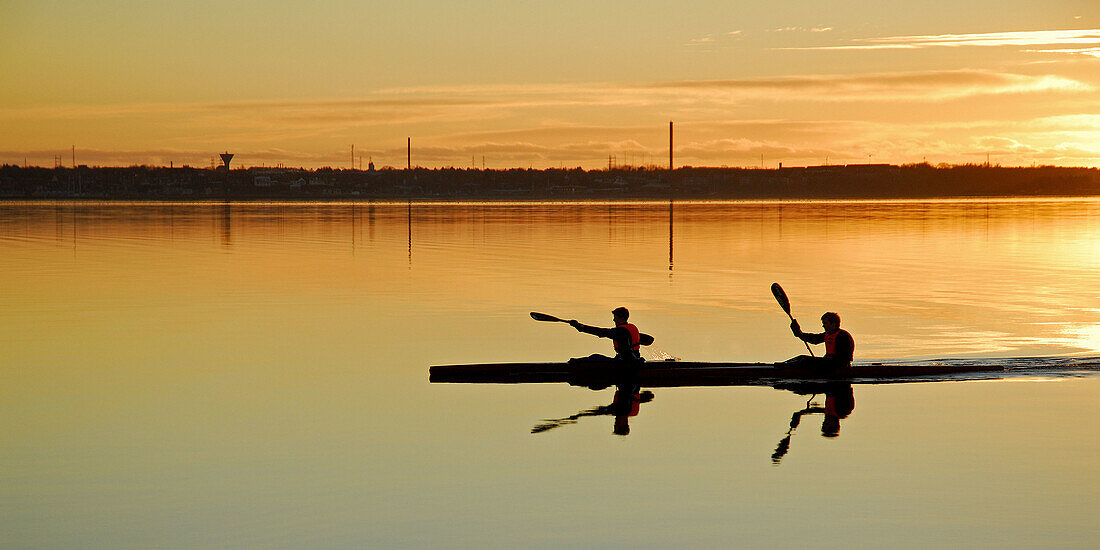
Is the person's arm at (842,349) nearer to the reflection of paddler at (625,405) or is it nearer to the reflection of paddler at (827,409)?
the reflection of paddler at (827,409)

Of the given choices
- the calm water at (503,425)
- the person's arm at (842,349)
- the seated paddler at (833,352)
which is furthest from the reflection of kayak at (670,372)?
the calm water at (503,425)

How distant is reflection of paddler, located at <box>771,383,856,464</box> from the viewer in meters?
14.4

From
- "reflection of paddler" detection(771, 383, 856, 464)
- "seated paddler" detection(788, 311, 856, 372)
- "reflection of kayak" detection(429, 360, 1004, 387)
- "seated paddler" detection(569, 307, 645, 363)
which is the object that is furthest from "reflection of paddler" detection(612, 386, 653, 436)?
"seated paddler" detection(788, 311, 856, 372)

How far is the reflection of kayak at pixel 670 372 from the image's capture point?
18.3 meters

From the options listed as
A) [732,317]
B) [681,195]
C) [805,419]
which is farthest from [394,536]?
[681,195]

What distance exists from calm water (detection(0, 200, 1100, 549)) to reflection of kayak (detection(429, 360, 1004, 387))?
37 cm

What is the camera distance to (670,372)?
18.5 m

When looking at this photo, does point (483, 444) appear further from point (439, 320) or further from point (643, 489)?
point (439, 320)

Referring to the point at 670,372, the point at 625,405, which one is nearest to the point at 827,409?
the point at 670,372

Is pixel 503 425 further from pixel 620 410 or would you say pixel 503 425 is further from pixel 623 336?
pixel 623 336

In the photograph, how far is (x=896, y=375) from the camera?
18.6 metres

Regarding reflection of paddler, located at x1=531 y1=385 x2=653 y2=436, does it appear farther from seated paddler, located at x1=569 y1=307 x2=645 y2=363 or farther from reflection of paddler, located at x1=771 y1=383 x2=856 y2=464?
reflection of paddler, located at x1=771 y1=383 x2=856 y2=464

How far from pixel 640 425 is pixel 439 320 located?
11747 millimetres

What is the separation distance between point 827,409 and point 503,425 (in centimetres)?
490
